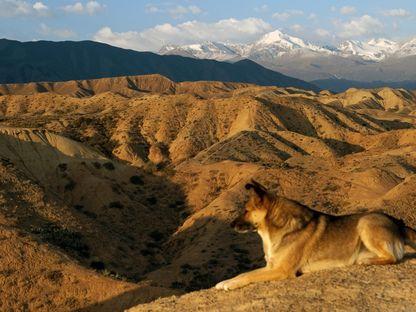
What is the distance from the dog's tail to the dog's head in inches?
119

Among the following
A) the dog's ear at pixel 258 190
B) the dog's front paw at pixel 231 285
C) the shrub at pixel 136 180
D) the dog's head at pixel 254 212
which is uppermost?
the dog's ear at pixel 258 190

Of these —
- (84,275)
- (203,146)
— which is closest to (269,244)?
(84,275)

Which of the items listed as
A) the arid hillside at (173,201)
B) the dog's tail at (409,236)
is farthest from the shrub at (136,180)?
the dog's tail at (409,236)

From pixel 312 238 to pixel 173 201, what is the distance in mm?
48249

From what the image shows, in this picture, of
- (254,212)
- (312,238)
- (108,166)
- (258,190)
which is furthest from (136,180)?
(258,190)

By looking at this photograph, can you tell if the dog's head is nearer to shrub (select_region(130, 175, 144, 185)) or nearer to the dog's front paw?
the dog's front paw

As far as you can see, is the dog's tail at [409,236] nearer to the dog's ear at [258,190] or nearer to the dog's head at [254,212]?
the dog's head at [254,212]

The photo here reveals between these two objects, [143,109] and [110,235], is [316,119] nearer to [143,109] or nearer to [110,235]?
[143,109]

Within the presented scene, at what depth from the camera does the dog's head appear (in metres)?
9.60

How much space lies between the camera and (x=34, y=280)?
2394cm

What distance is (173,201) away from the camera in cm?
5803

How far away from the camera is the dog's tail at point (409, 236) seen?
1062 cm

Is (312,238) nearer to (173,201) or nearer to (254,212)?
(254,212)

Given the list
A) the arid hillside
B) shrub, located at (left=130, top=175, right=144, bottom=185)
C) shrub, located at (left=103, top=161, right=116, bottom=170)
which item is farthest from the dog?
shrub, located at (left=103, top=161, right=116, bottom=170)
